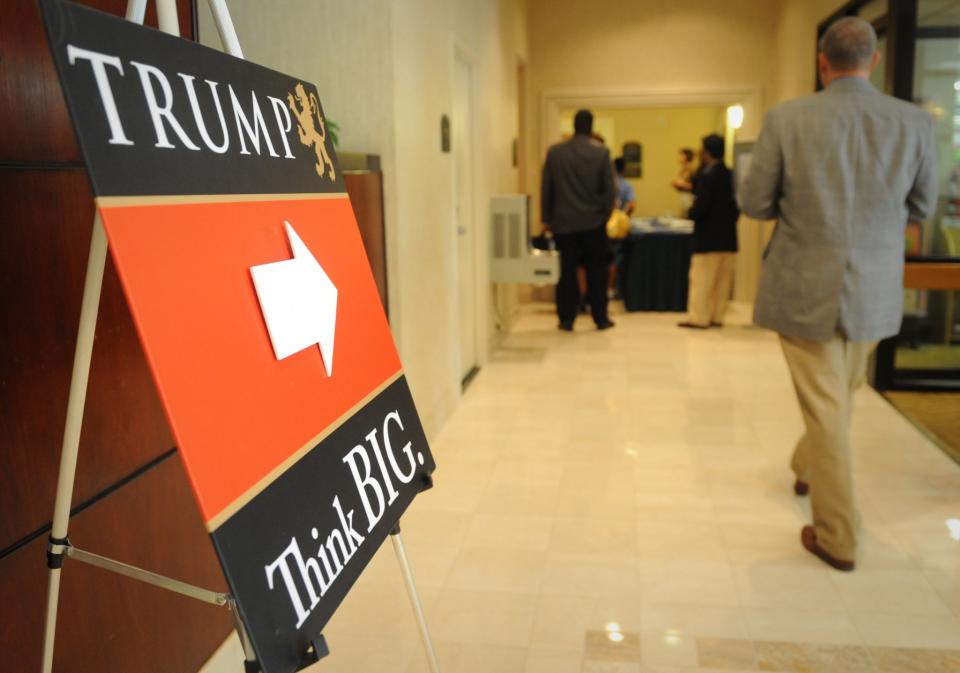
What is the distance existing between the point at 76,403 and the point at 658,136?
464 inches

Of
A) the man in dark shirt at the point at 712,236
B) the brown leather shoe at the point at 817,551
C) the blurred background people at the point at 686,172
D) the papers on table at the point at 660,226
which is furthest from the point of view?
the blurred background people at the point at 686,172

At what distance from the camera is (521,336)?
680 centimetres

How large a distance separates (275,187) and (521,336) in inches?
215

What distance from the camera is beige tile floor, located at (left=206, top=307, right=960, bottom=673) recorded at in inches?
90.1

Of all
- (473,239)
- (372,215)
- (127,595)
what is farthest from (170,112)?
(473,239)

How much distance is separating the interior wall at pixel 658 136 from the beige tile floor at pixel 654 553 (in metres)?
7.83

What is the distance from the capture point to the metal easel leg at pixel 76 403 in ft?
3.79

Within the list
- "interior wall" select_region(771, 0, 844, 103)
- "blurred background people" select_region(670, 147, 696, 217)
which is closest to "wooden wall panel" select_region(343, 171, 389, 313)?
"interior wall" select_region(771, 0, 844, 103)

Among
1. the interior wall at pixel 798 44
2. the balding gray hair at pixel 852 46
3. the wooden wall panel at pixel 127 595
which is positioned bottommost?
the wooden wall panel at pixel 127 595

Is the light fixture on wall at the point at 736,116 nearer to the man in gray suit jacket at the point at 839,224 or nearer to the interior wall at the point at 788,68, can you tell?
the interior wall at the point at 788,68

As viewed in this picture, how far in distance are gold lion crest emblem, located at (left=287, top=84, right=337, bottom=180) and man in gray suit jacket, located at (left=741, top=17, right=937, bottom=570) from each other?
1657 millimetres

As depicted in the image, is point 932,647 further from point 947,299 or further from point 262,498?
point 947,299

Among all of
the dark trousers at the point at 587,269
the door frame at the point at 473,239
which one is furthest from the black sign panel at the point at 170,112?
the dark trousers at the point at 587,269

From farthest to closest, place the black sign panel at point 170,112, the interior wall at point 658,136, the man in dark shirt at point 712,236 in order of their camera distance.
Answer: the interior wall at point 658,136 → the man in dark shirt at point 712,236 → the black sign panel at point 170,112
